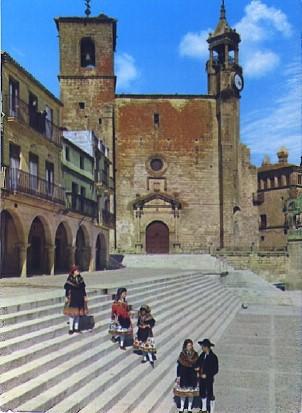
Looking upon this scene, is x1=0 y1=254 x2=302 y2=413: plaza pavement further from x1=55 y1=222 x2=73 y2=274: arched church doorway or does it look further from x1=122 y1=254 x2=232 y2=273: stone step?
x1=122 y1=254 x2=232 y2=273: stone step

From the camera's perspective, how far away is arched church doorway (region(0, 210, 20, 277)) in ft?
52.6

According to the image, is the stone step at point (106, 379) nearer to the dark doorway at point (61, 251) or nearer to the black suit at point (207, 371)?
the black suit at point (207, 371)

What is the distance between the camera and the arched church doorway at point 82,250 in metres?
23.3

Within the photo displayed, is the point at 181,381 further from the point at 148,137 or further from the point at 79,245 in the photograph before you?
the point at 148,137

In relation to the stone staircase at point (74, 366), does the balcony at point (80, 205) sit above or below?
above

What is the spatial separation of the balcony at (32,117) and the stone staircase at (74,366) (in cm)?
774

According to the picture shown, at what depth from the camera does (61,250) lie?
69.4 feet

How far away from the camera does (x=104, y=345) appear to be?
8.12 meters

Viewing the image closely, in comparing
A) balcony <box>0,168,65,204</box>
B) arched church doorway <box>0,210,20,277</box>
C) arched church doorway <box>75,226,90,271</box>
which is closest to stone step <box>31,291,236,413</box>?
balcony <box>0,168,65,204</box>

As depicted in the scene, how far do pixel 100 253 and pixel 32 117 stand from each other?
1215 cm

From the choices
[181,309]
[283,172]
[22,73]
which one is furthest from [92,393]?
[283,172]

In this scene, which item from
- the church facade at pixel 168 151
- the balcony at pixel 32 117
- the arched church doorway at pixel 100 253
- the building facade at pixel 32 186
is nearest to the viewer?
the building facade at pixel 32 186

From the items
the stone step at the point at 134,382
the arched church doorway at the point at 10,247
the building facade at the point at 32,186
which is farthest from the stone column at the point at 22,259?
the stone step at the point at 134,382

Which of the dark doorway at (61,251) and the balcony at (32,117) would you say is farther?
the dark doorway at (61,251)
